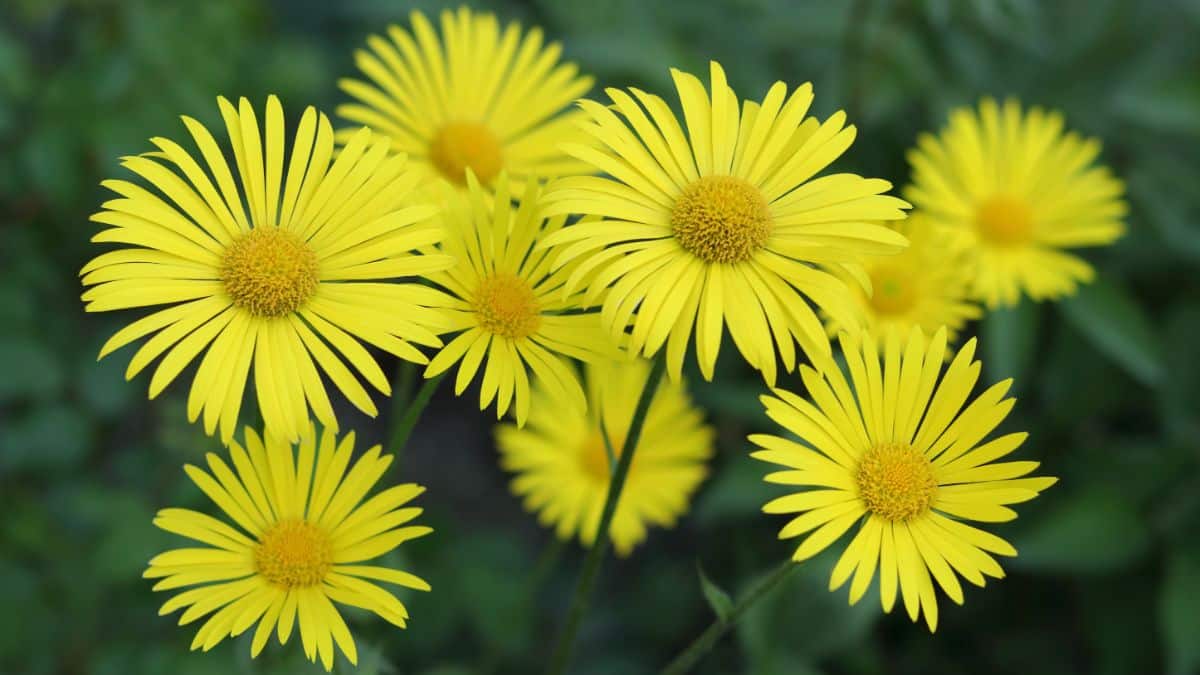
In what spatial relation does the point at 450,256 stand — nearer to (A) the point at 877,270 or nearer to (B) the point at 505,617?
(A) the point at 877,270

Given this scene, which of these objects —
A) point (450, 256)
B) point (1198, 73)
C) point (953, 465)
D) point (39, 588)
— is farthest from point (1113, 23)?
point (39, 588)

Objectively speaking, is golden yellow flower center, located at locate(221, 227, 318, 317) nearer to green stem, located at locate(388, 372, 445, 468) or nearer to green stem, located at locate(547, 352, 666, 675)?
green stem, located at locate(388, 372, 445, 468)

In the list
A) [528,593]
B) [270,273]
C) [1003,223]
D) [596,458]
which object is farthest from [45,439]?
[1003,223]

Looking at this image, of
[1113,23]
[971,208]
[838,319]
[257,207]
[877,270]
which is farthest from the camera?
[1113,23]

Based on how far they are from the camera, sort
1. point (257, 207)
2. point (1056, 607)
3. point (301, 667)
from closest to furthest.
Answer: point (257, 207), point (301, 667), point (1056, 607)

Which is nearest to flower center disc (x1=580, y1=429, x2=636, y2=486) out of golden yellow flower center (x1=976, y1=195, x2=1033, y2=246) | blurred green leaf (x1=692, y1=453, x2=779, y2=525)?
blurred green leaf (x1=692, y1=453, x2=779, y2=525)

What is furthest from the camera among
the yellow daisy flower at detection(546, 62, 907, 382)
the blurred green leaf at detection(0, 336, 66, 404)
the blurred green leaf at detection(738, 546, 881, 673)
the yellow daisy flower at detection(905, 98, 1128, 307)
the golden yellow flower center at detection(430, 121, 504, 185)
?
the blurred green leaf at detection(0, 336, 66, 404)

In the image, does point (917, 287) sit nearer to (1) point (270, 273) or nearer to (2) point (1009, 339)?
(2) point (1009, 339)
